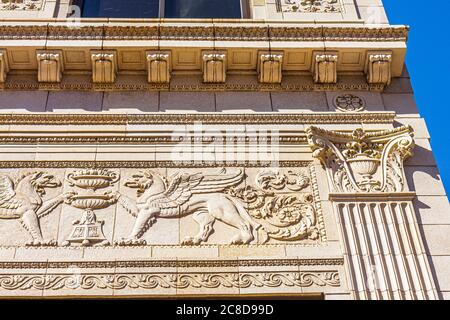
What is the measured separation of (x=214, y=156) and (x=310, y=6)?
4.19 meters

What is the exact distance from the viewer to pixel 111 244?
29.7ft

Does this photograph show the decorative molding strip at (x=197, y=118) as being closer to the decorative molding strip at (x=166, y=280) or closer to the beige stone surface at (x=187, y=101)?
the beige stone surface at (x=187, y=101)

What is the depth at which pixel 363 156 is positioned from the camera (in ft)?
33.2

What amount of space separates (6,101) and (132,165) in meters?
2.56

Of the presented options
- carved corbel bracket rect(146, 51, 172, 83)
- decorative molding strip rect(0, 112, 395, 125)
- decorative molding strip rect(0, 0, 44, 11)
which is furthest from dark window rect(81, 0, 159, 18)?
decorative molding strip rect(0, 112, 395, 125)

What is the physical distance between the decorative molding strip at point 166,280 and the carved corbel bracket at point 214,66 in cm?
386

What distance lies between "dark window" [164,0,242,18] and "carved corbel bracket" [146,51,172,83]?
205 cm

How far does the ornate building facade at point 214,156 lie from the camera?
8742mm

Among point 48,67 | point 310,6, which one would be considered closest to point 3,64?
point 48,67

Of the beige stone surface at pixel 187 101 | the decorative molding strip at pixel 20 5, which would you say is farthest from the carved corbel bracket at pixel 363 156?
the decorative molding strip at pixel 20 5

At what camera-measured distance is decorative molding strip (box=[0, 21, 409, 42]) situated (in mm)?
11391

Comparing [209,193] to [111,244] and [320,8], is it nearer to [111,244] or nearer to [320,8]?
[111,244]

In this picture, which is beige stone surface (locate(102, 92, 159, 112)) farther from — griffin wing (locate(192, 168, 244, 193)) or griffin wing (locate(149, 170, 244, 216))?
griffin wing (locate(192, 168, 244, 193))
